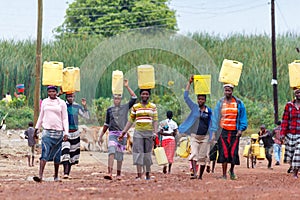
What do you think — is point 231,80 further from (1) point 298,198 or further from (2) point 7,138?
(2) point 7,138

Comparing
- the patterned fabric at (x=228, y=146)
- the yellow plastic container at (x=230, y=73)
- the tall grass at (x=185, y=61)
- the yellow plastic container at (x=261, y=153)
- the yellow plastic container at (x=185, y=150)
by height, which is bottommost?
the yellow plastic container at (x=261, y=153)

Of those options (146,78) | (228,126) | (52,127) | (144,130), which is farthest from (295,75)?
(52,127)

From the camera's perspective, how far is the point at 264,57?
47688mm

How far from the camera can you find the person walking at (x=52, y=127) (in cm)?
1361

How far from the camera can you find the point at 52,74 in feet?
46.5

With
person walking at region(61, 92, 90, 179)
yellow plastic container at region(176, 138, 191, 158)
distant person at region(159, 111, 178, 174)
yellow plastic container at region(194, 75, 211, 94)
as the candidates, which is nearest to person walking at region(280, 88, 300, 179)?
yellow plastic container at region(194, 75, 211, 94)

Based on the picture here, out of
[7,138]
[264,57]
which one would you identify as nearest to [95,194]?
[7,138]

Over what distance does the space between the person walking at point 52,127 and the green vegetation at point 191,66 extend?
20.2m

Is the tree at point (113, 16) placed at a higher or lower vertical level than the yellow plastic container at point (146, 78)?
higher

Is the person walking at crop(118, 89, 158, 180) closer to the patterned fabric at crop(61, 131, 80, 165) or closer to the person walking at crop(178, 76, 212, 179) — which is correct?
the person walking at crop(178, 76, 212, 179)

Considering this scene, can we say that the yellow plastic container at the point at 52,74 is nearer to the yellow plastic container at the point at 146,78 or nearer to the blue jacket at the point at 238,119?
the yellow plastic container at the point at 146,78

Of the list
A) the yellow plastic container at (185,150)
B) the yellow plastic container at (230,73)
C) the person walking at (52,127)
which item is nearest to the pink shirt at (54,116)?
the person walking at (52,127)

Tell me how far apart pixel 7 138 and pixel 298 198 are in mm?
23099

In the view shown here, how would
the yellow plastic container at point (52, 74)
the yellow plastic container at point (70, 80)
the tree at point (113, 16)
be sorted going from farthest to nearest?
the tree at point (113, 16)
the yellow plastic container at point (70, 80)
the yellow plastic container at point (52, 74)
